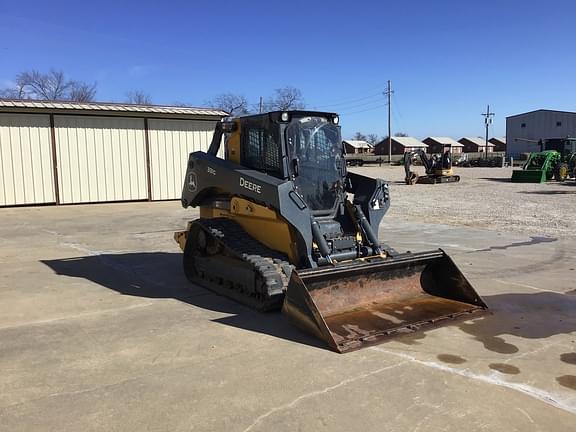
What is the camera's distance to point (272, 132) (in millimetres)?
6488

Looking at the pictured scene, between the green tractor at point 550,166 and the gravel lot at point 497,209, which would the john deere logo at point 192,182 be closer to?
the gravel lot at point 497,209

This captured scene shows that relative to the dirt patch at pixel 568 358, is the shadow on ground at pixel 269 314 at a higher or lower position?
higher

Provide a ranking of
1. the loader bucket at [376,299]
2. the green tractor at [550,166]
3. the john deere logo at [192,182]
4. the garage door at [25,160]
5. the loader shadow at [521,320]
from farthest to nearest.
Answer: the green tractor at [550,166], the garage door at [25,160], the john deere logo at [192,182], the loader shadow at [521,320], the loader bucket at [376,299]

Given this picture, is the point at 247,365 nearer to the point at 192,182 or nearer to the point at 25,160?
the point at 192,182

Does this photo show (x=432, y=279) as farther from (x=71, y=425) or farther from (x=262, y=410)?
(x=71, y=425)

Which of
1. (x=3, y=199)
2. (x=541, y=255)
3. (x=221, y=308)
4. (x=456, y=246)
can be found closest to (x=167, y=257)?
(x=221, y=308)

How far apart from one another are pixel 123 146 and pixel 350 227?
14513 millimetres

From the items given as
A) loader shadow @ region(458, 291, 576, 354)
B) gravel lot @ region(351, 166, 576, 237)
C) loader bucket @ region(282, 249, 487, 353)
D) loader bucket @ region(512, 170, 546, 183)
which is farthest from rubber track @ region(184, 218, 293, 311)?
loader bucket @ region(512, 170, 546, 183)

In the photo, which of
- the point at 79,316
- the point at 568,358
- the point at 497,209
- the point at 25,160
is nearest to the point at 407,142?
the point at 497,209

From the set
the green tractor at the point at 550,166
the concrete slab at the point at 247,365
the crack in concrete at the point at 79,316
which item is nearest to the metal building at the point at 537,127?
the green tractor at the point at 550,166

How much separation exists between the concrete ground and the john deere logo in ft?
4.41

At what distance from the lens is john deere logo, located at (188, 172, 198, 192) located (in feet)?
24.7

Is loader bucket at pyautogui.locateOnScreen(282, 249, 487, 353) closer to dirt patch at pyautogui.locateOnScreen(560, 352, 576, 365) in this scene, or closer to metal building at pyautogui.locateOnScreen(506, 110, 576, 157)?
dirt patch at pyautogui.locateOnScreen(560, 352, 576, 365)

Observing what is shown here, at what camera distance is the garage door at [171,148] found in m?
20.0
